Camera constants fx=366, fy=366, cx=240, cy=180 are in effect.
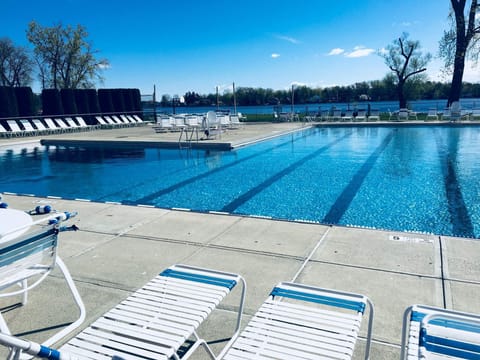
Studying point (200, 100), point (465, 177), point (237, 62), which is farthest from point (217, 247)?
point (200, 100)

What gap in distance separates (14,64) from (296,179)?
120 ft

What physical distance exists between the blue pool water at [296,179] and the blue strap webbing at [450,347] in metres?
3.76

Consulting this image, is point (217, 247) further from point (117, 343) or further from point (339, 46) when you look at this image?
point (339, 46)

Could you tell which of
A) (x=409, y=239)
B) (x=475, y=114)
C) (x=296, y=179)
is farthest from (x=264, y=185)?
(x=475, y=114)

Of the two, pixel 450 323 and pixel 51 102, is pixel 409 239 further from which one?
pixel 51 102

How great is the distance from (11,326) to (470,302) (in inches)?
119

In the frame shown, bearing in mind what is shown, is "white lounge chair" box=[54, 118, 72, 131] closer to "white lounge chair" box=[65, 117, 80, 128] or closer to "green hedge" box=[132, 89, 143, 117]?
"white lounge chair" box=[65, 117, 80, 128]

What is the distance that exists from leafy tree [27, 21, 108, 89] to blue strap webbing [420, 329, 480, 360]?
3431cm

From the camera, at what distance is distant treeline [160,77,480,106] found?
29.0m

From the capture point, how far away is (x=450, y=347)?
1.37m

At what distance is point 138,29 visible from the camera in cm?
3378

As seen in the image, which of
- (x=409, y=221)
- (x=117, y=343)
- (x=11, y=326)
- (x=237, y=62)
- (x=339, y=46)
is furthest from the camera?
(x=237, y=62)

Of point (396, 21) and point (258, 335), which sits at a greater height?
point (396, 21)

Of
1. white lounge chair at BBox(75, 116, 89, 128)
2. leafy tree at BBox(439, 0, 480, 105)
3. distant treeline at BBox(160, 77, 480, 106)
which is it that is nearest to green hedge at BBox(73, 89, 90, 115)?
white lounge chair at BBox(75, 116, 89, 128)
